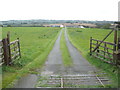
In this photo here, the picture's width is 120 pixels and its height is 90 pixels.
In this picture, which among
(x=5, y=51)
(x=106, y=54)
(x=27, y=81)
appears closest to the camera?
(x=27, y=81)

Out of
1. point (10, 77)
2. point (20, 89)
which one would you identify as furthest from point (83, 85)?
point (10, 77)

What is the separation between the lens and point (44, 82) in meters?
8.10

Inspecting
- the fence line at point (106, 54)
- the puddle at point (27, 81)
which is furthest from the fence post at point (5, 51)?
the fence line at point (106, 54)

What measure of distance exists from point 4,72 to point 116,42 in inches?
300

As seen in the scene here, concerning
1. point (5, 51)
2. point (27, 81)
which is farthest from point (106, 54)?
point (5, 51)

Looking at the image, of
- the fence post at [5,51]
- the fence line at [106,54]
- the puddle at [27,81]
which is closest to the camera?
the puddle at [27,81]

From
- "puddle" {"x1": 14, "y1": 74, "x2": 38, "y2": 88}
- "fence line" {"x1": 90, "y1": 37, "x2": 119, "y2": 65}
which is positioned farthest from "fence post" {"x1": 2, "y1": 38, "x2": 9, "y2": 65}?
"fence line" {"x1": 90, "y1": 37, "x2": 119, "y2": 65}

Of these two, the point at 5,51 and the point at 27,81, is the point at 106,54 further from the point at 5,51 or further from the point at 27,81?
the point at 5,51

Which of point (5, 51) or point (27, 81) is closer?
point (27, 81)

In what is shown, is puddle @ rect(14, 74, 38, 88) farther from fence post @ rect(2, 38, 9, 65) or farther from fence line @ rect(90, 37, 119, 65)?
fence line @ rect(90, 37, 119, 65)

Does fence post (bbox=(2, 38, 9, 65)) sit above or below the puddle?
above

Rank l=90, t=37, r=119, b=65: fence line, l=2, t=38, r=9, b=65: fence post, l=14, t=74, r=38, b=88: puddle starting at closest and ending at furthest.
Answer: l=14, t=74, r=38, b=88: puddle, l=2, t=38, r=9, b=65: fence post, l=90, t=37, r=119, b=65: fence line

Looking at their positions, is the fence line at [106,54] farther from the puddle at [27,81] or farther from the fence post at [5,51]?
the fence post at [5,51]

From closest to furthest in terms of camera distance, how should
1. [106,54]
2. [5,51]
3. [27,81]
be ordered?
[27,81] < [5,51] < [106,54]
